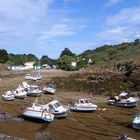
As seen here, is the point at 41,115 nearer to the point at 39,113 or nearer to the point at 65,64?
the point at 39,113

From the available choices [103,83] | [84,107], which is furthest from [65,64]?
[84,107]

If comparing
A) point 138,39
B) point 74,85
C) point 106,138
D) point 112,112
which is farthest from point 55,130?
point 138,39

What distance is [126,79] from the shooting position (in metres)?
79.9

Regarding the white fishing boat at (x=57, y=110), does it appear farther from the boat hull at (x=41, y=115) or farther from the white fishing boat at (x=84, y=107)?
the white fishing boat at (x=84, y=107)

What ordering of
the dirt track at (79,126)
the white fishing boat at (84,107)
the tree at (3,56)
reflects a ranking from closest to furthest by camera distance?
the dirt track at (79,126) < the white fishing boat at (84,107) < the tree at (3,56)

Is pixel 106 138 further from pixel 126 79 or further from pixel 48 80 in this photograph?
pixel 48 80

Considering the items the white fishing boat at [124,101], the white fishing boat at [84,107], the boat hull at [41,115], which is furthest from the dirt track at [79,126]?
the white fishing boat at [124,101]

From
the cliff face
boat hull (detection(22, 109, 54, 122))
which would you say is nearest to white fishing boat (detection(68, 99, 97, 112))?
boat hull (detection(22, 109, 54, 122))

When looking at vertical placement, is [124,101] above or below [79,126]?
above

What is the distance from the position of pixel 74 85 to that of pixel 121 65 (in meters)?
23.2

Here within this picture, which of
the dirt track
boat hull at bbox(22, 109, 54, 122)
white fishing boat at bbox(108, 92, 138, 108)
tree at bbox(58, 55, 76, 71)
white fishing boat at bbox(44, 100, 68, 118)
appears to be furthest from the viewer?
tree at bbox(58, 55, 76, 71)

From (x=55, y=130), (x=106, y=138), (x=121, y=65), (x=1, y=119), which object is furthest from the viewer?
(x=121, y=65)

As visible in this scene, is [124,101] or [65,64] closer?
[124,101]

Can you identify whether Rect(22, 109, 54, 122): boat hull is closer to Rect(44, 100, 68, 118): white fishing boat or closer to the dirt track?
the dirt track
